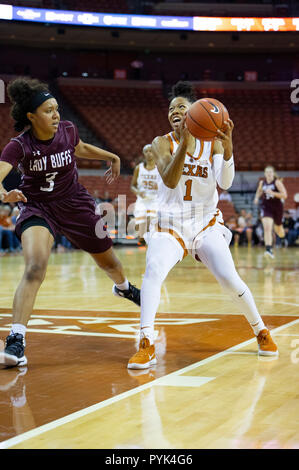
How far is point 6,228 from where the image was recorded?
1805 cm

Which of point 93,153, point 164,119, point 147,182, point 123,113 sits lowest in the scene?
point 147,182

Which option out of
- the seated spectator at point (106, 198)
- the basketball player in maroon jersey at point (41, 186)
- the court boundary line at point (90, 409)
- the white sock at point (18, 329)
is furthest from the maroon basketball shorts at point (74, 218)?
the seated spectator at point (106, 198)

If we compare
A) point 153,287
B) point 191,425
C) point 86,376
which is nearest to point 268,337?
point 153,287

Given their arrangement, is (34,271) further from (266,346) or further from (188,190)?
(266,346)

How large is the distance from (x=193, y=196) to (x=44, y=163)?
1.09 metres

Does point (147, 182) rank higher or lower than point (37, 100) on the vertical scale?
lower

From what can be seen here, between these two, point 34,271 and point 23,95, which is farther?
point 23,95

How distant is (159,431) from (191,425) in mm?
178

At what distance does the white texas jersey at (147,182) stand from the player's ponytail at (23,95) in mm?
8196

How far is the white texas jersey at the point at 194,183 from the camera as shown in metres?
4.71

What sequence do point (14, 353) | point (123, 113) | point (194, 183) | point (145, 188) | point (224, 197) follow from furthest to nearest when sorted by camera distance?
point (123, 113), point (224, 197), point (145, 188), point (194, 183), point (14, 353)

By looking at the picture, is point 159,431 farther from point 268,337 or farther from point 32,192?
point 32,192

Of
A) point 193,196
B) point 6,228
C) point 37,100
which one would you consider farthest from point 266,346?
point 6,228

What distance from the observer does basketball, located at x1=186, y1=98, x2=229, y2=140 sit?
4242 mm
